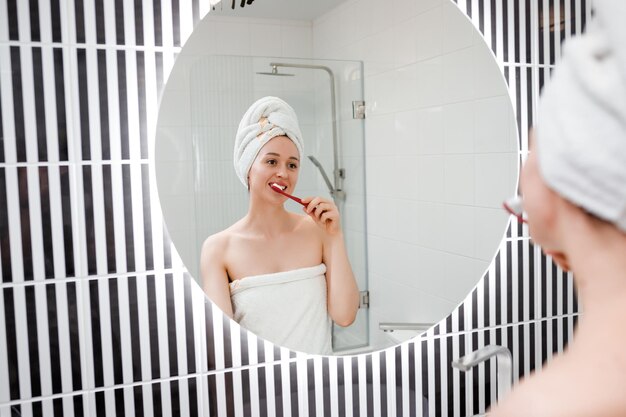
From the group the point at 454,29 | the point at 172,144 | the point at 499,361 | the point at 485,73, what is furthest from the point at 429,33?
the point at 499,361

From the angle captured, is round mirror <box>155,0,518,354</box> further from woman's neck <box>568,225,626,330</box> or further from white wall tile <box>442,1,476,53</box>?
woman's neck <box>568,225,626,330</box>

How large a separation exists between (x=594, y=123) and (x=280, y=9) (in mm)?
801

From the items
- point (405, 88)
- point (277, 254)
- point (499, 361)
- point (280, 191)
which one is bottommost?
point (499, 361)

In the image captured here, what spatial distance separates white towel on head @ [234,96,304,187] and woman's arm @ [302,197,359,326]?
0.53 feet

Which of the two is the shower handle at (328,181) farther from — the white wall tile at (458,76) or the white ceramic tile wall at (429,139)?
the white wall tile at (458,76)

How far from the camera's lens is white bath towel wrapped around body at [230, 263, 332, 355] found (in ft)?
3.89

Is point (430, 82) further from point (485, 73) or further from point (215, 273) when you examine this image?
point (215, 273)

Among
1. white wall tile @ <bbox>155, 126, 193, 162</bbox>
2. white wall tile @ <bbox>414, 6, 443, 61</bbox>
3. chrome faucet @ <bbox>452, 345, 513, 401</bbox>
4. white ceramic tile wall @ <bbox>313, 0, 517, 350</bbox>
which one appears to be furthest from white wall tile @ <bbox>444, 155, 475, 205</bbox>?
white wall tile @ <bbox>155, 126, 193, 162</bbox>

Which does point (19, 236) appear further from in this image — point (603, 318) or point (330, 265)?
point (603, 318)

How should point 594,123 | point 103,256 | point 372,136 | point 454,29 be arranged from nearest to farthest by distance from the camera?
point 594,123
point 103,256
point 372,136
point 454,29

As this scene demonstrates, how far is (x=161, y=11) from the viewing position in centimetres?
112

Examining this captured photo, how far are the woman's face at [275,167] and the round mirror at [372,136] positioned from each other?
0.07 ft

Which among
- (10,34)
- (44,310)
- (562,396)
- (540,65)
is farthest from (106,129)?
(540,65)

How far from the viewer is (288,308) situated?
47.4 inches
